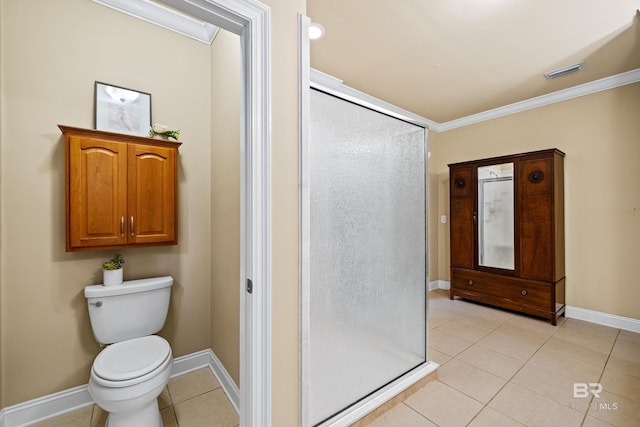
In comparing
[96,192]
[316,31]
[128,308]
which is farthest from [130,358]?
[316,31]

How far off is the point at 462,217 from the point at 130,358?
12.2ft

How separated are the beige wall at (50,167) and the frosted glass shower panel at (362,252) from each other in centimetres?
135

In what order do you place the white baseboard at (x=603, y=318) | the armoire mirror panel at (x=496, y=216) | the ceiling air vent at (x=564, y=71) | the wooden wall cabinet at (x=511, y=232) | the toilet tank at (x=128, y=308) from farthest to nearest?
the armoire mirror panel at (x=496, y=216)
the wooden wall cabinet at (x=511, y=232)
the white baseboard at (x=603, y=318)
the ceiling air vent at (x=564, y=71)
the toilet tank at (x=128, y=308)

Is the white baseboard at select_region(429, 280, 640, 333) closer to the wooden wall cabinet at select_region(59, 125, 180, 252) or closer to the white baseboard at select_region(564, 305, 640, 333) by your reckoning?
the white baseboard at select_region(564, 305, 640, 333)

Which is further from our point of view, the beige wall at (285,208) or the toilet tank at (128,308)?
the toilet tank at (128,308)

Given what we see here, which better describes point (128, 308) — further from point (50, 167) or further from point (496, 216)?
point (496, 216)

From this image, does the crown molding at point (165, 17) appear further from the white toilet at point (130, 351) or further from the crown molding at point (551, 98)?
the crown molding at point (551, 98)

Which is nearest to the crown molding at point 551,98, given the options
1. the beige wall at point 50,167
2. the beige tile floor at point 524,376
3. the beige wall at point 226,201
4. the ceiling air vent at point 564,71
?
the ceiling air vent at point 564,71

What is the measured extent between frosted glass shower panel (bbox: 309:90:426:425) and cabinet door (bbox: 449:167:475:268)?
79.5 inches

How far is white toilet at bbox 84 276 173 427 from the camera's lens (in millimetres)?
1336

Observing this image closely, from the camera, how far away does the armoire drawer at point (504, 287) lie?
9.82 feet

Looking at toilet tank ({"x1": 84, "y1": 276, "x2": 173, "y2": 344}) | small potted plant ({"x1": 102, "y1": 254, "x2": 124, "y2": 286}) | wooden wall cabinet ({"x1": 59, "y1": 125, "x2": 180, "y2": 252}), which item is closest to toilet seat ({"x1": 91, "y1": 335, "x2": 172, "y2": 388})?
toilet tank ({"x1": 84, "y1": 276, "x2": 173, "y2": 344})

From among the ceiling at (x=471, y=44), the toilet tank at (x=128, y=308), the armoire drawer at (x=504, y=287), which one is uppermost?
the ceiling at (x=471, y=44)

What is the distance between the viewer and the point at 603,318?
2947 mm
